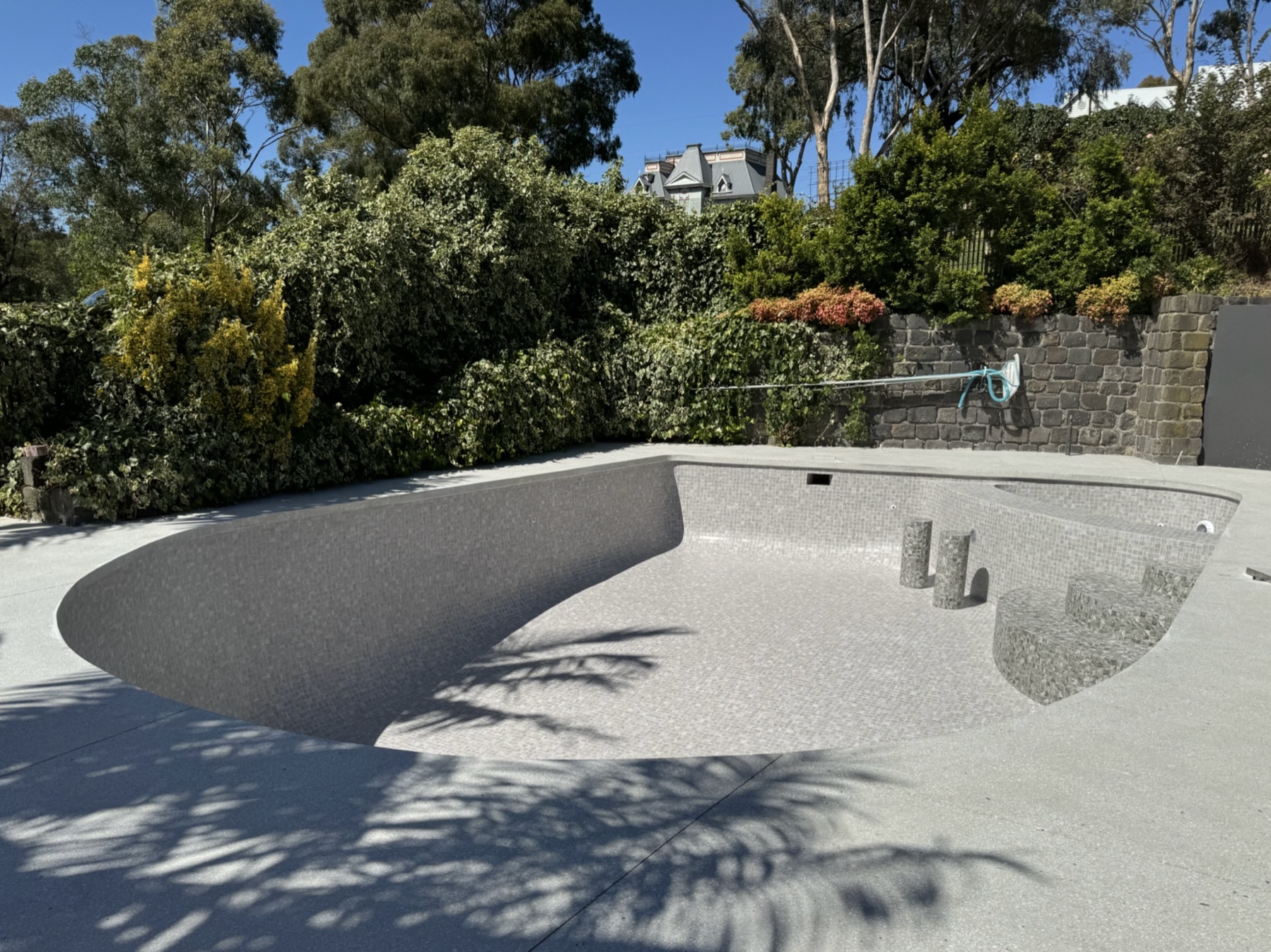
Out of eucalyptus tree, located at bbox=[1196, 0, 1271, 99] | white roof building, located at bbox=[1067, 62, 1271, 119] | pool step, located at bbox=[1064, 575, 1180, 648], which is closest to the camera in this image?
pool step, located at bbox=[1064, 575, 1180, 648]

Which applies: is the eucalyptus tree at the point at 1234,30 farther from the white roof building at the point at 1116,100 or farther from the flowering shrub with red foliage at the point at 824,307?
the flowering shrub with red foliage at the point at 824,307

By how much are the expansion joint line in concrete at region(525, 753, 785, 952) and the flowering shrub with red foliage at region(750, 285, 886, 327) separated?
9.40 metres

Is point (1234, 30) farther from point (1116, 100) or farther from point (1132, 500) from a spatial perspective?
point (1132, 500)

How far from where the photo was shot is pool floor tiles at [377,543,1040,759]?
16.8 feet

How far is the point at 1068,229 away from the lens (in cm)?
1091

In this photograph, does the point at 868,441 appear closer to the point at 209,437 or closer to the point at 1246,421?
the point at 1246,421

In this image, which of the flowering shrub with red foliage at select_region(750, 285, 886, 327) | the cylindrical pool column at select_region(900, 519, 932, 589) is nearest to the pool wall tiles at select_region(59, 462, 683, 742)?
the cylindrical pool column at select_region(900, 519, 932, 589)

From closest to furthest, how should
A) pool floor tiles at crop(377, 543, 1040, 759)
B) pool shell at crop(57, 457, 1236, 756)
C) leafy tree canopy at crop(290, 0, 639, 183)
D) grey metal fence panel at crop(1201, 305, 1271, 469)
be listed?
1. pool floor tiles at crop(377, 543, 1040, 759)
2. pool shell at crop(57, 457, 1236, 756)
3. grey metal fence panel at crop(1201, 305, 1271, 469)
4. leafy tree canopy at crop(290, 0, 639, 183)

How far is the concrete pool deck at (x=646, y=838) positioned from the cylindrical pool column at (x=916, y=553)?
190 inches

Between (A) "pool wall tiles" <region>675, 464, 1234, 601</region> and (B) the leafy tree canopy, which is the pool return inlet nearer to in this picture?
(A) "pool wall tiles" <region>675, 464, 1234, 601</region>

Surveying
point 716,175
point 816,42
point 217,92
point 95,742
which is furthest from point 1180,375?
point 716,175

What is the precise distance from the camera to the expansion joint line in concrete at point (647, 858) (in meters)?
1.92

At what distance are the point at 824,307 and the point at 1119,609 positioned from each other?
276 inches

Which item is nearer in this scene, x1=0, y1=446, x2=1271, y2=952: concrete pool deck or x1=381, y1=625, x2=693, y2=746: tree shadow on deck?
x1=0, y1=446, x2=1271, y2=952: concrete pool deck
